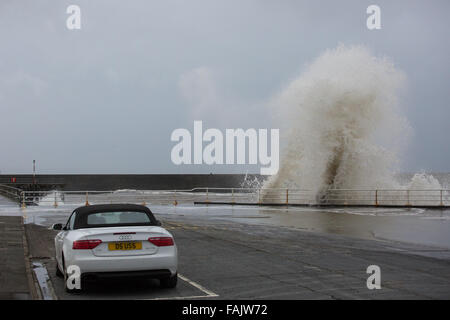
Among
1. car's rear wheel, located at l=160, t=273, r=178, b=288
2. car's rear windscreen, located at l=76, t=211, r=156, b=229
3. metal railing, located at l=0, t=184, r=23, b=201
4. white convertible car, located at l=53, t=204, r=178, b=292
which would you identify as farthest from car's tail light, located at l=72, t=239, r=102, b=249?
metal railing, located at l=0, t=184, r=23, b=201

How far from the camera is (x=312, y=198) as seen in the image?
40.5m

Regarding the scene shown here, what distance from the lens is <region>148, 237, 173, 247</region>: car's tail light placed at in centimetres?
876

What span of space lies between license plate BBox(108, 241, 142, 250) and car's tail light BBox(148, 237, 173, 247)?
20 cm

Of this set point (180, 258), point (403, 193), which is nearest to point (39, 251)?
point (180, 258)

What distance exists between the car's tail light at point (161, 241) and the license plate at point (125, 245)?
20cm

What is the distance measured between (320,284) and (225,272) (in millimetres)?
2046

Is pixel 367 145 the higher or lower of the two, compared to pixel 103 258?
higher

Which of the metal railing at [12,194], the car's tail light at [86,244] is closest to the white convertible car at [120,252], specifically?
the car's tail light at [86,244]

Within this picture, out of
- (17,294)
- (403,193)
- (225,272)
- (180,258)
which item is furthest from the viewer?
(403,193)

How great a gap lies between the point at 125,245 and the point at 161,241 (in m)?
0.55

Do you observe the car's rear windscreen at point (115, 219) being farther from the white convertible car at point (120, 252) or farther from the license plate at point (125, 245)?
the license plate at point (125, 245)

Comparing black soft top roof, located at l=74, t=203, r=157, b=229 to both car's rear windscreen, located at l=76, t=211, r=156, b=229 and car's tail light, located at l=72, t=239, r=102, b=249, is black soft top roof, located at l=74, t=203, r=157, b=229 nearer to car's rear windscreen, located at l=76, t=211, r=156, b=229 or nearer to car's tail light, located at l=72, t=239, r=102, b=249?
car's rear windscreen, located at l=76, t=211, r=156, b=229
